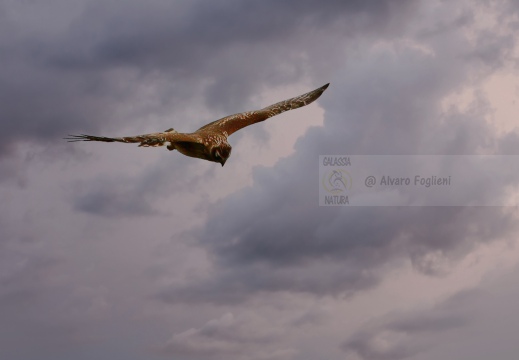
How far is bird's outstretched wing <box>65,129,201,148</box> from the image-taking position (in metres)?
24.7

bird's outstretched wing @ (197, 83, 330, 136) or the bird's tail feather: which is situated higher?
bird's outstretched wing @ (197, 83, 330, 136)

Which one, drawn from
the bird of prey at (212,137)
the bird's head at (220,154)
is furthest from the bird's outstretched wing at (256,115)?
the bird's head at (220,154)

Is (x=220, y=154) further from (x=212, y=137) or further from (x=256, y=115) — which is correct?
(x=256, y=115)

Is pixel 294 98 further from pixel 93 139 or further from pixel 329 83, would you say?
pixel 93 139

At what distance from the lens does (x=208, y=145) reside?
96.1 feet

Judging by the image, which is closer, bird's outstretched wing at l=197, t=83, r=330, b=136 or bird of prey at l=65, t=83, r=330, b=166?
bird of prey at l=65, t=83, r=330, b=166

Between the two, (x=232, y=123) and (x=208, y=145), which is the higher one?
(x=232, y=123)

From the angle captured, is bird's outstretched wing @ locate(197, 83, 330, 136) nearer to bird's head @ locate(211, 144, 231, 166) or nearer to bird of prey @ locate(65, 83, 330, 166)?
bird of prey @ locate(65, 83, 330, 166)

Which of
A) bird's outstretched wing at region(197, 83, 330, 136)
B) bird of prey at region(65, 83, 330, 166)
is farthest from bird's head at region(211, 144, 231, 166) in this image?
bird's outstretched wing at region(197, 83, 330, 136)

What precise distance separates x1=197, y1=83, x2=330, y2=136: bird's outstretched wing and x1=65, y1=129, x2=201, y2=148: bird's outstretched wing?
2.73 m

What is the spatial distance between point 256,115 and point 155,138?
7420 mm

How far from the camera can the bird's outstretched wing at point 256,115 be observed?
32000 mm

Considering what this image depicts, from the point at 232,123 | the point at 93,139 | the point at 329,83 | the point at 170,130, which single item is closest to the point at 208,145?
the point at 170,130

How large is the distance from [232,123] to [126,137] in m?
7.25
